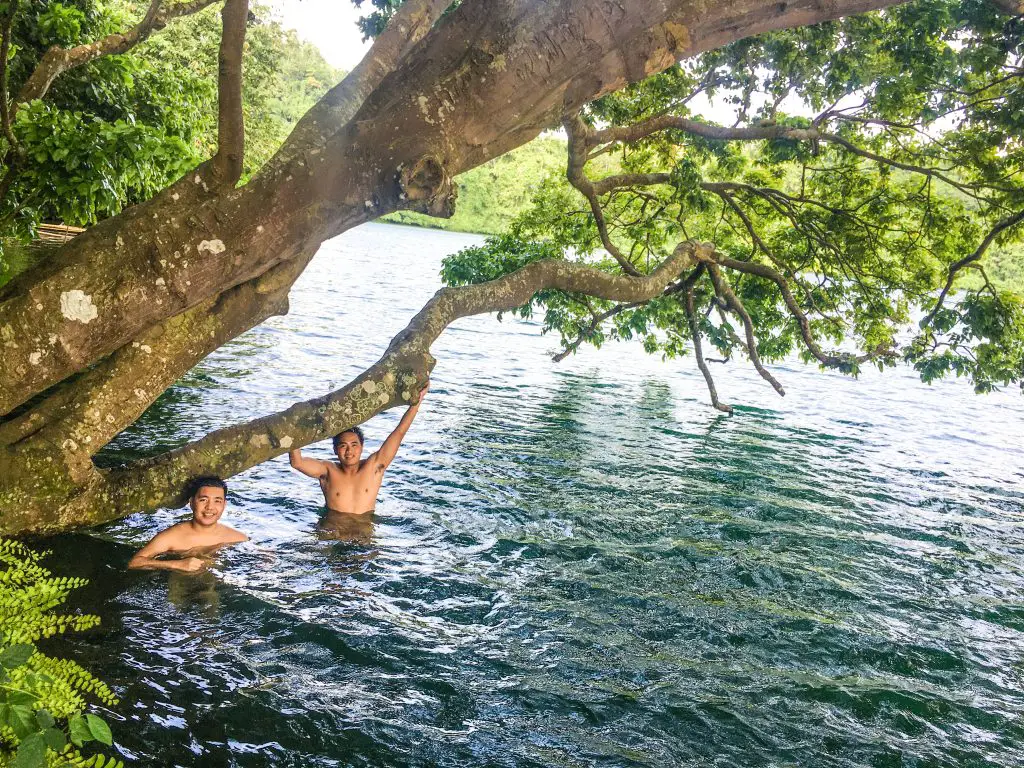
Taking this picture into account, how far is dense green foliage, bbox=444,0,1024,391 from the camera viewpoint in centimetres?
1098

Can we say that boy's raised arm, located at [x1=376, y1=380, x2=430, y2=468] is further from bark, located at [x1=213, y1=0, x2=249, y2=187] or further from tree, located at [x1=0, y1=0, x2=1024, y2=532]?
bark, located at [x1=213, y1=0, x2=249, y2=187]

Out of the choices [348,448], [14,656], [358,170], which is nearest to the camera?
[14,656]

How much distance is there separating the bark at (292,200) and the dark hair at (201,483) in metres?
0.56

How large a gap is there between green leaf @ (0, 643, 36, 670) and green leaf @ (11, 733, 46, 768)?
1.04 feet

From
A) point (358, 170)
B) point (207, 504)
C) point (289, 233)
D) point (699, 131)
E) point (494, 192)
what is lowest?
point (207, 504)

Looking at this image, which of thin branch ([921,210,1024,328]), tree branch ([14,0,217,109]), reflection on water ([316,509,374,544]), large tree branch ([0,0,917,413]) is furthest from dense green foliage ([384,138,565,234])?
large tree branch ([0,0,917,413])

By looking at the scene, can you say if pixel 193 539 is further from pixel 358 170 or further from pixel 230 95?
pixel 230 95

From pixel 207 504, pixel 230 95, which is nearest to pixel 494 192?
pixel 207 504

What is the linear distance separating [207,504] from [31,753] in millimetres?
4657

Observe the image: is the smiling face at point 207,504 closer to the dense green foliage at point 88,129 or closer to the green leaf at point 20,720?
the dense green foliage at point 88,129

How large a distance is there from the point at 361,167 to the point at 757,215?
1147 cm

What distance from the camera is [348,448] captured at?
9.42 meters

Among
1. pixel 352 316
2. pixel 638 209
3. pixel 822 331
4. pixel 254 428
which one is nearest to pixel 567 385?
pixel 638 209

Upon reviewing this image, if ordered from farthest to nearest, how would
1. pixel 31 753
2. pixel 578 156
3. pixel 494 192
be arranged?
1. pixel 494 192
2. pixel 578 156
3. pixel 31 753
